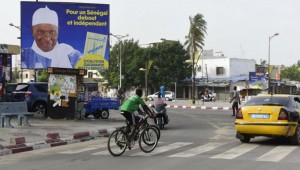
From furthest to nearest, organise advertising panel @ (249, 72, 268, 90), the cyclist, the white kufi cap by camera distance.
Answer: advertising panel @ (249, 72, 268, 90) < the white kufi cap < the cyclist

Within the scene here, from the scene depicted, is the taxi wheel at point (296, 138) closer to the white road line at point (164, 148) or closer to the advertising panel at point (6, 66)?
the white road line at point (164, 148)

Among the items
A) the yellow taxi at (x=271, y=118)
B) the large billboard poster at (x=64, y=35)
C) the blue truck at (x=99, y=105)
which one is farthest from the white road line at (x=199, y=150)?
the large billboard poster at (x=64, y=35)

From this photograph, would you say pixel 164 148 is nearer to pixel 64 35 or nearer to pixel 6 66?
pixel 6 66

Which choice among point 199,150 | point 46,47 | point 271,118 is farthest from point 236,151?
point 46,47

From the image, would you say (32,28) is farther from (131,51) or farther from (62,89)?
(131,51)

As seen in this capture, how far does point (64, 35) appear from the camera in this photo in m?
26.3

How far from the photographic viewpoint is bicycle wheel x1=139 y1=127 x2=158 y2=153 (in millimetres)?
11734

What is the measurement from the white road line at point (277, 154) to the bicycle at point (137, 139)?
2973mm

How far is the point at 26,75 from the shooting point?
137m

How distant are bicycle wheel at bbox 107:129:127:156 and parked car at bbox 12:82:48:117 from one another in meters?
13.4

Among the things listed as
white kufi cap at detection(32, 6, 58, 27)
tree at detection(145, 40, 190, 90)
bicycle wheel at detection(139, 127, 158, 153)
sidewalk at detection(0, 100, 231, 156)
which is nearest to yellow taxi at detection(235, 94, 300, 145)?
bicycle wheel at detection(139, 127, 158, 153)

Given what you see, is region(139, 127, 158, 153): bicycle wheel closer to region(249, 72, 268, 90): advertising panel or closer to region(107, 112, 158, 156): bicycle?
region(107, 112, 158, 156): bicycle

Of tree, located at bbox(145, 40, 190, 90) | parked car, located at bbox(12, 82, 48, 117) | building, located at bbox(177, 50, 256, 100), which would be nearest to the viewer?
parked car, located at bbox(12, 82, 48, 117)

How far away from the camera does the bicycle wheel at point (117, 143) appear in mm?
10977
